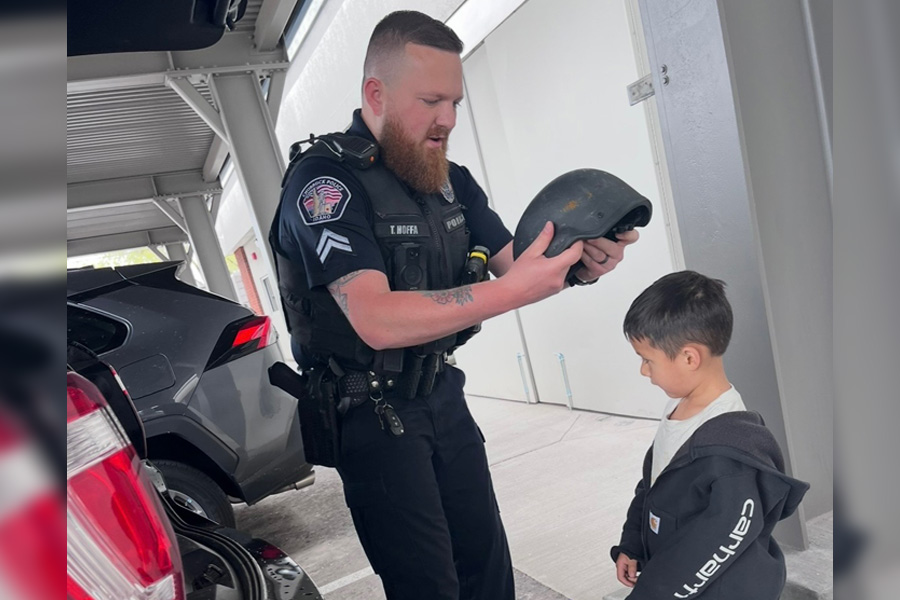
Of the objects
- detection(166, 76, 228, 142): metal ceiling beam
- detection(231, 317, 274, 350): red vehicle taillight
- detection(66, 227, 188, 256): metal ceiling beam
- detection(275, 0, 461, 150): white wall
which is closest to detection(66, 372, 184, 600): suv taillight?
detection(231, 317, 274, 350): red vehicle taillight

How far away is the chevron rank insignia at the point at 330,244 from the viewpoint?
1690 millimetres

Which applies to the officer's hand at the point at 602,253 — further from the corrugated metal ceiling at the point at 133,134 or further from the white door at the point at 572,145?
the corrugated metal ceiling at the point at 133,134

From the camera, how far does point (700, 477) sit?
1.58 meters

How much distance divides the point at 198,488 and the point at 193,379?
0.54 m

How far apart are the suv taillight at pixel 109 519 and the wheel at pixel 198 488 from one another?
2547 mm

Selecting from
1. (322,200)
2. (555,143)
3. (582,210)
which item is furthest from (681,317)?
(555,143)

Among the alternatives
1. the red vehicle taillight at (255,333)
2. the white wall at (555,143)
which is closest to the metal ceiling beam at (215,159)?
the white wall at (555,143)

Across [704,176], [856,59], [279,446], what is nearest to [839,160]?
[856,59]

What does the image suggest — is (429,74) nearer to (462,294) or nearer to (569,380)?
(462,294)

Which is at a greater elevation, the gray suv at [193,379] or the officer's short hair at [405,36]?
the officer's short hair at [405,36]

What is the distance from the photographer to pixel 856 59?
0.79 feet

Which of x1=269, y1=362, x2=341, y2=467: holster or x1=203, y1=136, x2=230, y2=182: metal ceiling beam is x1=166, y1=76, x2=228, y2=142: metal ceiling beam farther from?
x1=269, y1=362, x2=341, y2=467: holster

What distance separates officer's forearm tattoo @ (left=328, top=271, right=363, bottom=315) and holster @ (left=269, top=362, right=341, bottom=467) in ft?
1.01

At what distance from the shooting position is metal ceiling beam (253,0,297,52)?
6332 mm
